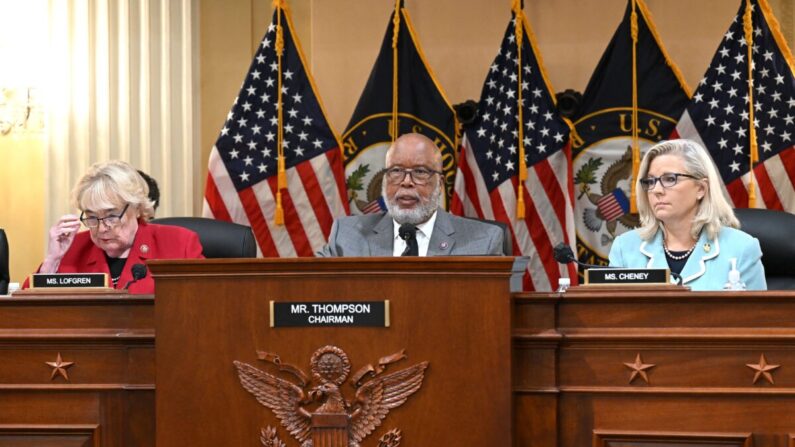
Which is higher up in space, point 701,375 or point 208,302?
point 208,302

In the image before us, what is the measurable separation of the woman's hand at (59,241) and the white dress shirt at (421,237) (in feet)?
4.13

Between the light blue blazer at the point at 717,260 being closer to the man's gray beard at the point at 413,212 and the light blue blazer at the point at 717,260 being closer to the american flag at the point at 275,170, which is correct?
the man's gray beard at the point at 413,212

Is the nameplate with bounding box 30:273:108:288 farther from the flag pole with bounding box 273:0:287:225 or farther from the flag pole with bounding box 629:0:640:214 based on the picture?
the flag pole with bounding box 629:0:640:214

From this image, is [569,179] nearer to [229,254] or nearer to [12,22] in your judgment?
[229,254]

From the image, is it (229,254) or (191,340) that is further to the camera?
(229,254)

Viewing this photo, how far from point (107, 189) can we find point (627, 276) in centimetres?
223

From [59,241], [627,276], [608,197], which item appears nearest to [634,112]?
[608,197]

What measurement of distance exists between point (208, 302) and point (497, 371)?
71 cm

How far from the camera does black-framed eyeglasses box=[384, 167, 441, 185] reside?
15.2ft

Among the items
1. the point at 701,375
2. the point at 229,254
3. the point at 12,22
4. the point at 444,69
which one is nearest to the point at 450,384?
the point at 701,375

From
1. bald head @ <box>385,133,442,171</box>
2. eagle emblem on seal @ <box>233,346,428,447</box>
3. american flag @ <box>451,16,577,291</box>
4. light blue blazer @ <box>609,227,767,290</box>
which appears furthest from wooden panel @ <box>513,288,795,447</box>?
american flag @ <box>451,16,577,291</box>

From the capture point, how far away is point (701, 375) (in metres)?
2.70

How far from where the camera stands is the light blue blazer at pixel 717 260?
381 cm

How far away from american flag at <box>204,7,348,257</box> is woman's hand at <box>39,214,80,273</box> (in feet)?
5.77
